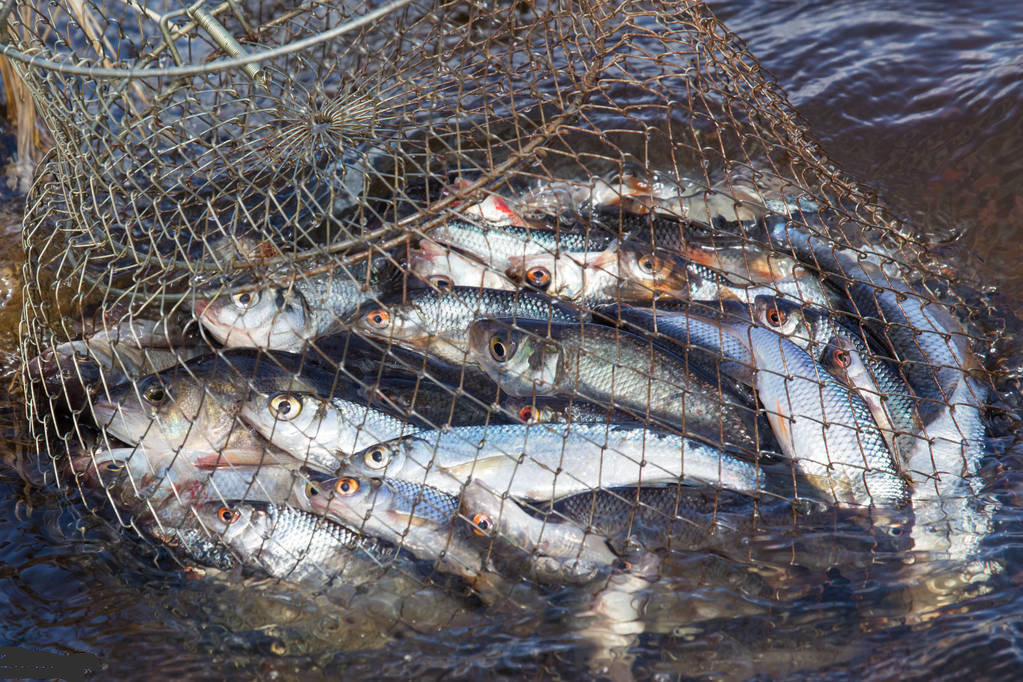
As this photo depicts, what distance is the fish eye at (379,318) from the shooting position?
3.99 meters

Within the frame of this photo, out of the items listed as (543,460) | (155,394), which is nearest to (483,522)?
(543,460)

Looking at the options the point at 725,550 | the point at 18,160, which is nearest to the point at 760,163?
the point at 725,550

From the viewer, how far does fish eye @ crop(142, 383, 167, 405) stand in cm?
351

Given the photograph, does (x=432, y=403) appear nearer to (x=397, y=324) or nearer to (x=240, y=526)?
(x=397, y=324)

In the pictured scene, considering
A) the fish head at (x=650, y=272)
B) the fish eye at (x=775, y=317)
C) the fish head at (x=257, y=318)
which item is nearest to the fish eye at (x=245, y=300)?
the fish head at (x=257, y=318)

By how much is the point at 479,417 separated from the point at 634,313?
884 millimetres

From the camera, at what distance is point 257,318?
3883 millimetres

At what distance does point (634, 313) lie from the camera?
12.7ft

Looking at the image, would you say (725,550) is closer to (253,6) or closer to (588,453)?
(588,453)

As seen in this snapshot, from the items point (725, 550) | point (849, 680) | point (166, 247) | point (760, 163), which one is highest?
point (760, 163)

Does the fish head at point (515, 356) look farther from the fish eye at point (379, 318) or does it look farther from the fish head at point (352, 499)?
the fish head at point (352, 499)

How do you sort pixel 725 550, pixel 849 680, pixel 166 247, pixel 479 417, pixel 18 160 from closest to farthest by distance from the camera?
pixel 849 680, pixel 725 550, pixel 479 417, pixel 166 247, pixel 18 160

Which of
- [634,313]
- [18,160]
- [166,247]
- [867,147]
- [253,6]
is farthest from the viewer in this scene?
[253,6]

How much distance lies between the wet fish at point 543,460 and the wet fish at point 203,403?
45 centimetres
